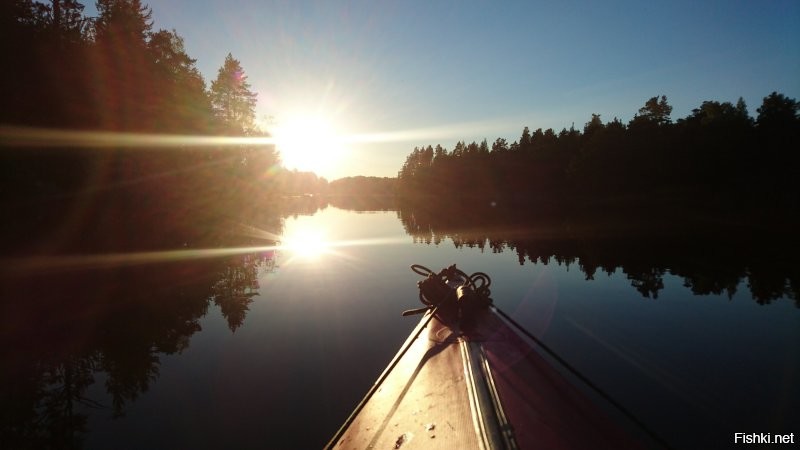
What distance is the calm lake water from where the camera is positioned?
5.55 metres

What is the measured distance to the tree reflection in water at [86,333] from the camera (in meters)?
5.73

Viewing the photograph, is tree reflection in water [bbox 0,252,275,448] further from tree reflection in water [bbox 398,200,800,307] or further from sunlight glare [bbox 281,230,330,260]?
tree reflection in water [bbox 398,200,800,307]

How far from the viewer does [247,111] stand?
142 ft

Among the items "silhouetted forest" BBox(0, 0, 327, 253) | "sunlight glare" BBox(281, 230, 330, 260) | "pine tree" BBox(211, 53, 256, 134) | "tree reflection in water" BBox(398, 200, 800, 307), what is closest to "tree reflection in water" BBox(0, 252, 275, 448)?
"sunlight glare" BBox(281, 230, 330, 260)

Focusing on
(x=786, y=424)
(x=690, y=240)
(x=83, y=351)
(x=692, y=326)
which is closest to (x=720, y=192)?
(x=690, y=240)

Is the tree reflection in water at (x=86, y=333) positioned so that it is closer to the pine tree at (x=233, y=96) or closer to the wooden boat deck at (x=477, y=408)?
the wooden boat deck at (x=477, y=408)

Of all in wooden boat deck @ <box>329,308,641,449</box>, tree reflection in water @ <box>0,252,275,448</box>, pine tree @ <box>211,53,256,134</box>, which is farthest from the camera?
pine tree @ <box>211,53,256,134</box>

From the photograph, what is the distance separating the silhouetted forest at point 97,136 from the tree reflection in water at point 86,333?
21.5 ft

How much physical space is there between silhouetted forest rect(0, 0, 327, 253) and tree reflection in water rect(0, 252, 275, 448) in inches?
258

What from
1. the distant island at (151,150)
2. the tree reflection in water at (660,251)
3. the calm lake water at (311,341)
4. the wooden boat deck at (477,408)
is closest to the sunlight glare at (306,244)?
the calm lake water at (311,341)

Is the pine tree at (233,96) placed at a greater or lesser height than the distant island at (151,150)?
greater

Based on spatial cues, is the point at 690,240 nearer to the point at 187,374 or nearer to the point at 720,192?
the point at 187,374

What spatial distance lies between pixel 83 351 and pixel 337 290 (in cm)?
716

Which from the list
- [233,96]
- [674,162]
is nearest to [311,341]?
[233,96]
